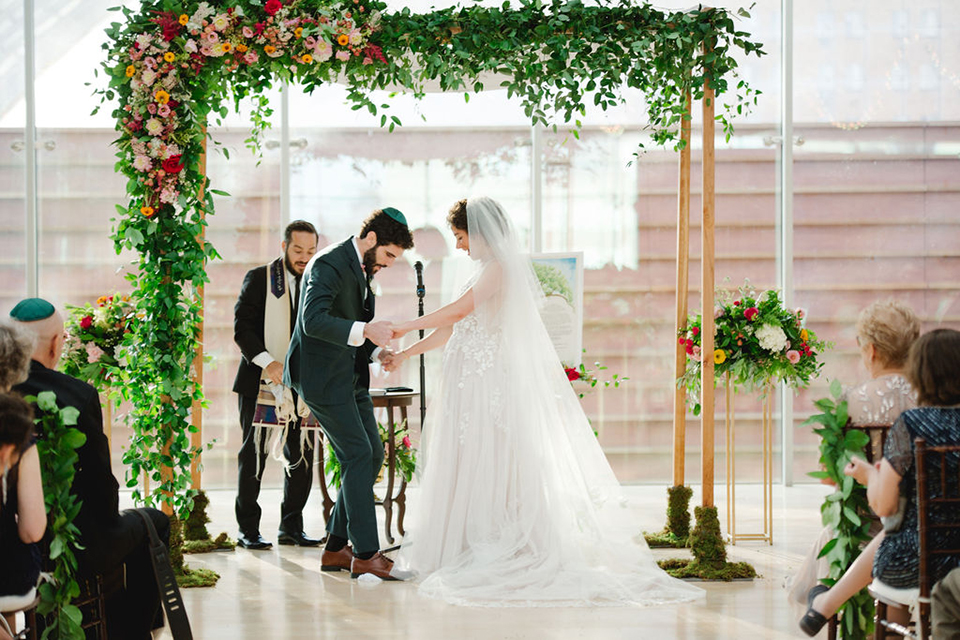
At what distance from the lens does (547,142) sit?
6.92m

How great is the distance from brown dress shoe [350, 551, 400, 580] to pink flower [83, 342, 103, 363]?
60.8 inches

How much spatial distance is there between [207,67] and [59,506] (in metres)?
2.24

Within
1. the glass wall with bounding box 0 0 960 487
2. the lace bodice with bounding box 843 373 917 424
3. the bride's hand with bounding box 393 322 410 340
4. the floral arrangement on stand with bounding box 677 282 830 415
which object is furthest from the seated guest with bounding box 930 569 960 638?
the glass wall with bounding box 0 0 960 487

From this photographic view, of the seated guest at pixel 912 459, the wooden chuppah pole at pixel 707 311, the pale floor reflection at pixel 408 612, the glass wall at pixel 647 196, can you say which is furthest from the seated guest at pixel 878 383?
the glass wall at pixel 647 196

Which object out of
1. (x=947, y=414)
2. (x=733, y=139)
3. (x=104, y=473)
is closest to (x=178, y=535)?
(x=104, y=473)

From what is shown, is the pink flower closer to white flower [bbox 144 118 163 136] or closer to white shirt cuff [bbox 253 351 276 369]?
white shirt cuff [bbox 253 351 276 369]

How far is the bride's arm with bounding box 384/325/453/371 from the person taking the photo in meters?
4.66

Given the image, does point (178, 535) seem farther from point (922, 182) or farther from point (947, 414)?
point (922, 182)

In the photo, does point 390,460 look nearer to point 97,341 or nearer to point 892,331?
point 97,341

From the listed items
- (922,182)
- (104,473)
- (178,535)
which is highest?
(922,182)

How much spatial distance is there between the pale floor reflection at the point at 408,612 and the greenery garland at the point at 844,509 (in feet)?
0.84

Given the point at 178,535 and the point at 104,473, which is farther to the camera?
the point at 178,535

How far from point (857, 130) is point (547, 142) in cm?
230

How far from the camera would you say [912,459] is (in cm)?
250
